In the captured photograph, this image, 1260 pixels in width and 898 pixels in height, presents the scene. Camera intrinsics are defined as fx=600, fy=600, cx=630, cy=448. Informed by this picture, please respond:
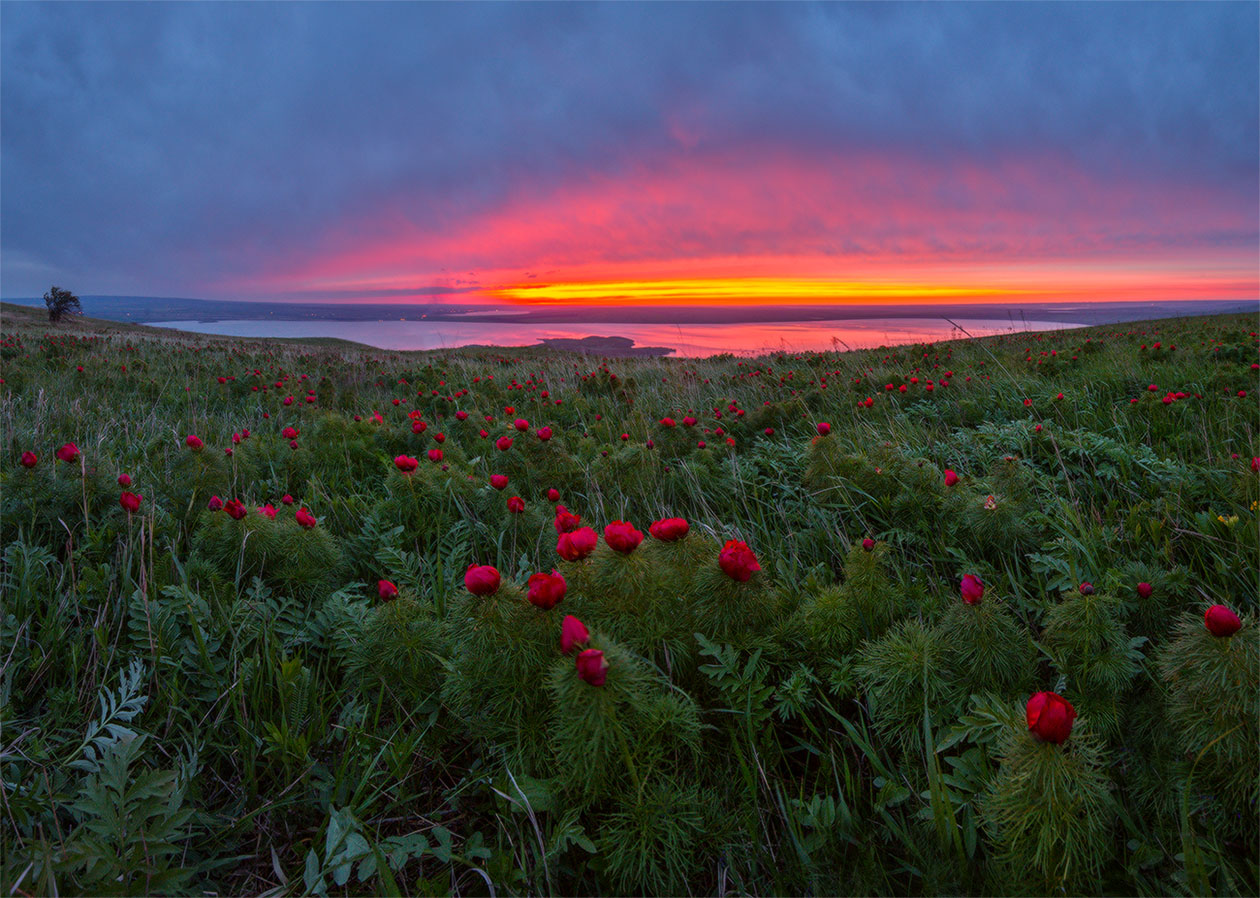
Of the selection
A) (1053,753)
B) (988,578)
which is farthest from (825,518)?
(1053,753)

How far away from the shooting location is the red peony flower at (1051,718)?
1.20 meters

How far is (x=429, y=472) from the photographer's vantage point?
3.50 m

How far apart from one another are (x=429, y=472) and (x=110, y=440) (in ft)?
9.70

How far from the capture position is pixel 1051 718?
1.21m

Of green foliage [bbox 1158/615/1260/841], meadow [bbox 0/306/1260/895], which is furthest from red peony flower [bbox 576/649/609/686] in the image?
green foliage [bbox 1158/615/1260/841]

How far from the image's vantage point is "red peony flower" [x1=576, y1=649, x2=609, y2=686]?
128 cm

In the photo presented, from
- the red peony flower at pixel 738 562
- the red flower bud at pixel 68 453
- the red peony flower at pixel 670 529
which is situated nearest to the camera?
the red peony flower at pixel 738 562

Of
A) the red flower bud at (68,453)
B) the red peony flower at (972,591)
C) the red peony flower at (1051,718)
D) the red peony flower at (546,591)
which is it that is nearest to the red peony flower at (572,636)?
the red peony flower at (546,591)

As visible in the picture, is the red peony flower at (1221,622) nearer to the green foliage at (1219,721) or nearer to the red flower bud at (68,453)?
the green foliage at (1219,721)

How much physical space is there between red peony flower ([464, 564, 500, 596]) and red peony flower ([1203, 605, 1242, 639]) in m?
1.66

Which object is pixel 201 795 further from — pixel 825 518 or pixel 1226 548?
pixel 1226 548

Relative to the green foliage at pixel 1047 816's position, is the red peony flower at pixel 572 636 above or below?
above

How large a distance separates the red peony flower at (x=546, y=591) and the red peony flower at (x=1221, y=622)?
148 cm

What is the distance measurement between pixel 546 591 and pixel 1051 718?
1.12m
